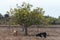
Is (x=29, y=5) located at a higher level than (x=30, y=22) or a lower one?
higher

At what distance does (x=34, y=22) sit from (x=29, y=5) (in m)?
2.68

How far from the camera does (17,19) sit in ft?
138

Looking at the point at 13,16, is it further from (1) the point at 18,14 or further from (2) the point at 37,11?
(2) the point at 37,11

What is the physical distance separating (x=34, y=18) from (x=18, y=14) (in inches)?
98.5

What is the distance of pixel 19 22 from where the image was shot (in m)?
42.0

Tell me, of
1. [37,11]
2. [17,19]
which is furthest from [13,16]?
[37,11]

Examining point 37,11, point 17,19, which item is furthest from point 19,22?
point 37,11

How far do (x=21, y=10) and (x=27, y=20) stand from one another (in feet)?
6.37

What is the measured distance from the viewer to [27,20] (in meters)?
41.3

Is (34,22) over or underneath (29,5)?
underneath

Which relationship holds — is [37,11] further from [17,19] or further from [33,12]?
[17,19]

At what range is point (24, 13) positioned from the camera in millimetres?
41656

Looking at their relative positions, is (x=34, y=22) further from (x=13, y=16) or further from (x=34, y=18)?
(x=13, y=16)

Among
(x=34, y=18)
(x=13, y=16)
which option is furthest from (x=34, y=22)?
(x=13, y=16)
